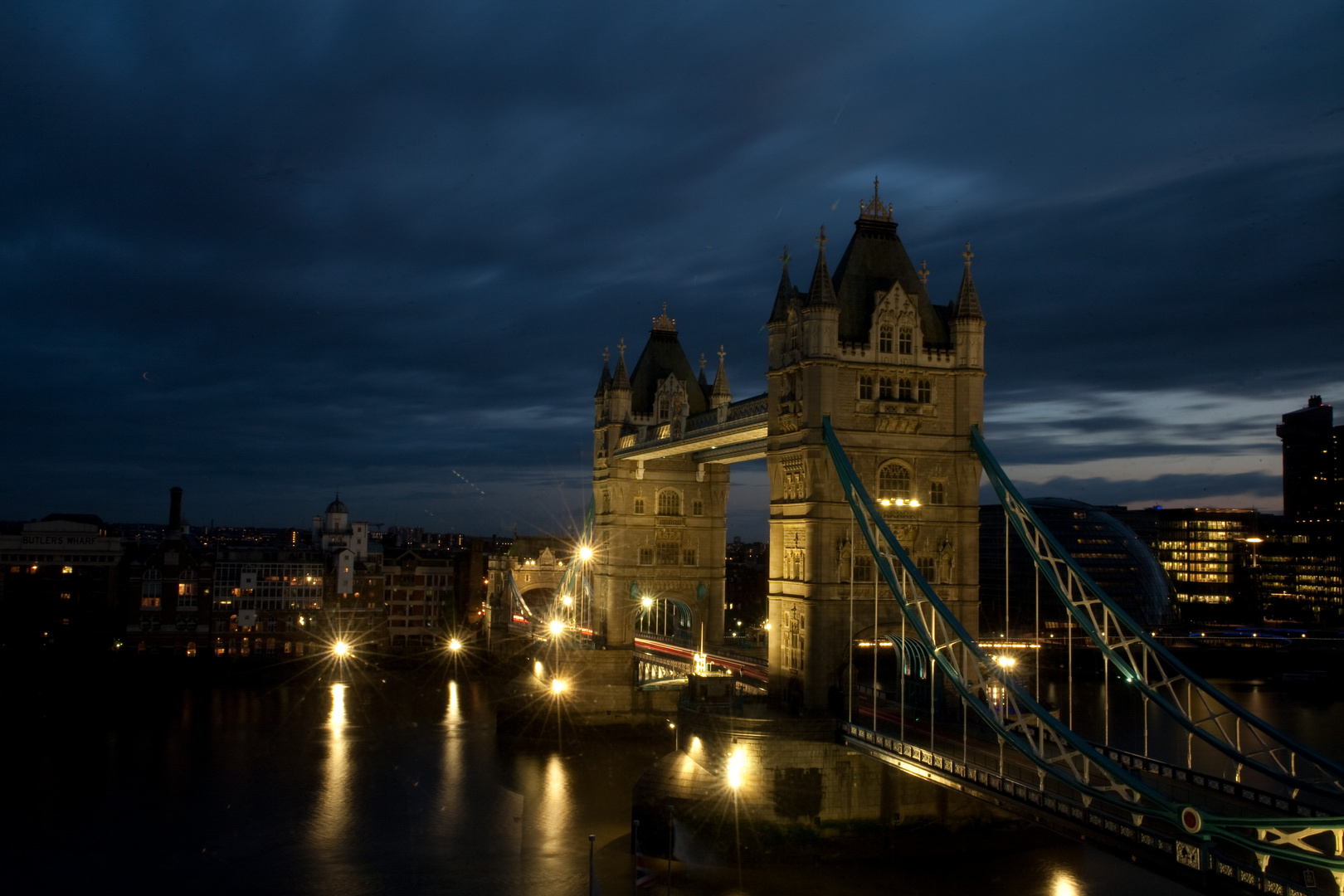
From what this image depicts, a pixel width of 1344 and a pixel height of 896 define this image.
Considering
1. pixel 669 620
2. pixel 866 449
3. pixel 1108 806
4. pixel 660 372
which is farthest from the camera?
pixel 669 620

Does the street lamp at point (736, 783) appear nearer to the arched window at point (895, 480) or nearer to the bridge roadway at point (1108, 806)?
the bridge roadway at point (1108, 806)

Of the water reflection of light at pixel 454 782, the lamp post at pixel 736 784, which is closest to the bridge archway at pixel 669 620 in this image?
the water reflection of light at pixel 454 782

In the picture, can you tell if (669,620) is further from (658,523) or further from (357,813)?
(357,813)

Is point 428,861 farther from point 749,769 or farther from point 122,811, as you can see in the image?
point 122,811

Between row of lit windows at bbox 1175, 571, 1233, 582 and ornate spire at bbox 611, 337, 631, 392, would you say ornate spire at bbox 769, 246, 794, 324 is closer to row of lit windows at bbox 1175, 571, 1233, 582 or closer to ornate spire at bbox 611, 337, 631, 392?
ornate spire at bbox 611, 337, 631, 392

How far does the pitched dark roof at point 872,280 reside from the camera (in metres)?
41.4

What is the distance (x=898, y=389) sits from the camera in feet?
134

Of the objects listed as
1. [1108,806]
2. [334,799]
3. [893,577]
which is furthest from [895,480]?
[334,799]

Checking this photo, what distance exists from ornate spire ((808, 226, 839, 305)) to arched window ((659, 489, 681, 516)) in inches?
1068

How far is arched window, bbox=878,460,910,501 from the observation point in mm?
40500

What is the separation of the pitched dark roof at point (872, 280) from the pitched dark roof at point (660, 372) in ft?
83.4

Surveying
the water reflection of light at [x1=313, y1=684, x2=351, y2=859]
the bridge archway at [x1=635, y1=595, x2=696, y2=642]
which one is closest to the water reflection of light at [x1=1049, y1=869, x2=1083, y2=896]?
the water reflection of light at [x1=313, y1=684, x2=351, y2=859]

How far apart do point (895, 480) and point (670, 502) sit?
2699 cm

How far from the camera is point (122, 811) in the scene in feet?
161
